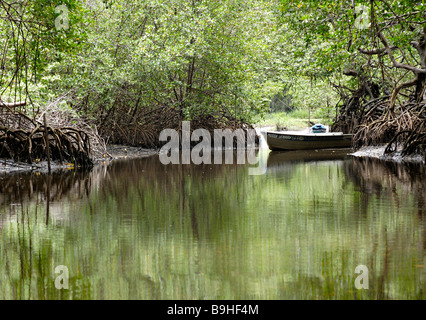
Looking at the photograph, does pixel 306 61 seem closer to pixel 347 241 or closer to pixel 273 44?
pixel 273 44

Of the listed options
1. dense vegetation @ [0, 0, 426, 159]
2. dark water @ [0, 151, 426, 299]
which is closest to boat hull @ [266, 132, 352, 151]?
dense vegetation @ [0, 0, 426, 159]

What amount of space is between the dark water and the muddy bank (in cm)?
502

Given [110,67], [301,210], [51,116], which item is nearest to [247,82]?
[110,67]

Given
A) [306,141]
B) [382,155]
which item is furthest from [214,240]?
[306,141]

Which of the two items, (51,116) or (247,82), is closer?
(51,116)

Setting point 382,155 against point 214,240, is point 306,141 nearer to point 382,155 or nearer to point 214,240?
point 382,155

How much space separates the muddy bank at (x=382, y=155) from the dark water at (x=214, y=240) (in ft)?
16.5

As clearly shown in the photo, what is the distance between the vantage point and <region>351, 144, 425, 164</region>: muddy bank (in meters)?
14.6

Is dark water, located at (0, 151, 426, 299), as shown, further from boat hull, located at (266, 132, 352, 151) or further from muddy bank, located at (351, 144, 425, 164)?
boat hull, located at (266, 132, 352, 151)

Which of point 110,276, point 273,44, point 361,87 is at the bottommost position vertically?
point 110,276

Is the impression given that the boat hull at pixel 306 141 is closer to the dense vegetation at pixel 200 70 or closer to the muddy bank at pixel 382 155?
the dense vegetation at pixel 200 70

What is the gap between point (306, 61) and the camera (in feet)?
65.7

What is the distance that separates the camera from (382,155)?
53.8 feet

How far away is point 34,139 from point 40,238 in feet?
26.1
